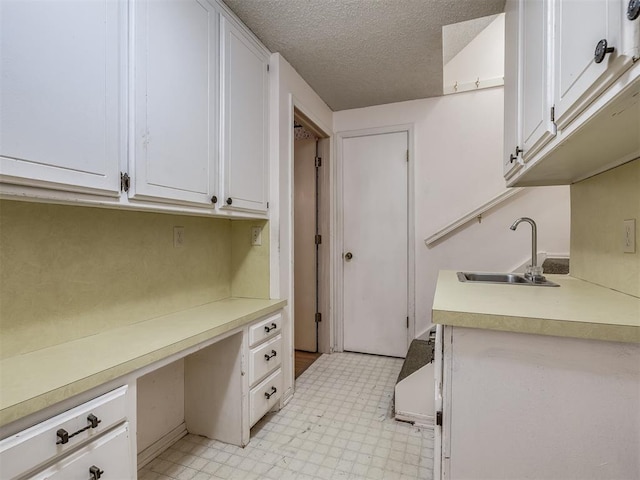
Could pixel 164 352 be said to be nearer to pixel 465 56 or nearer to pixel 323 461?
pixel 323 461

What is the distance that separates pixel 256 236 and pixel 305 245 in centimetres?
114

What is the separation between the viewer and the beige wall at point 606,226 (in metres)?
1.25

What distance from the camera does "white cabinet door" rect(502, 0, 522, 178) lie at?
1.44 metres

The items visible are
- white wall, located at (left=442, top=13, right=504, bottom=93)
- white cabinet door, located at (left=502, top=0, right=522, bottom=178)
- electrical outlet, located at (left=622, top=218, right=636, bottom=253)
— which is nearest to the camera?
electrical outlet, located at (left=622, top=218, right=636, bottom=253)

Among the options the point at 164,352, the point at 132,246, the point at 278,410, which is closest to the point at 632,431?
the point at 164,352

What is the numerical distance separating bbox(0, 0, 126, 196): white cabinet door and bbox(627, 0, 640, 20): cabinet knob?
4.61 feet

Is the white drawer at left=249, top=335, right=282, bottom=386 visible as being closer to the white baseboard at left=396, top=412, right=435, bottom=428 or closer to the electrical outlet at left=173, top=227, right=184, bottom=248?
the electrical outlet at left=173, top=227, right=184, bottom=248

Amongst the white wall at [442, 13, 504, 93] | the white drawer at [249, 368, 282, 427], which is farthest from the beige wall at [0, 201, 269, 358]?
the white wall at [442, 13, 504, 93]

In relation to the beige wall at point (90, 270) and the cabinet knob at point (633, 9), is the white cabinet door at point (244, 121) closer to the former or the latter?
the beige wall at point (90, 270)

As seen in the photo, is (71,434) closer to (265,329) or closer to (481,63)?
(265,329)

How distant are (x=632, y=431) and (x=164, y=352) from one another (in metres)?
1.49

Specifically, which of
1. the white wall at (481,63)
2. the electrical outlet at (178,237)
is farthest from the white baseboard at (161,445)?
the white wall at (481,63)

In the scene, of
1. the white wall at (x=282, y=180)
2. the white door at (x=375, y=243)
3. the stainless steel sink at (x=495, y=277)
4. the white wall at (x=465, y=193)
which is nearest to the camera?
the stainless steel sink at (x=495, y=277)

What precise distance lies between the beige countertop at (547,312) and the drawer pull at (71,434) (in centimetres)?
108
